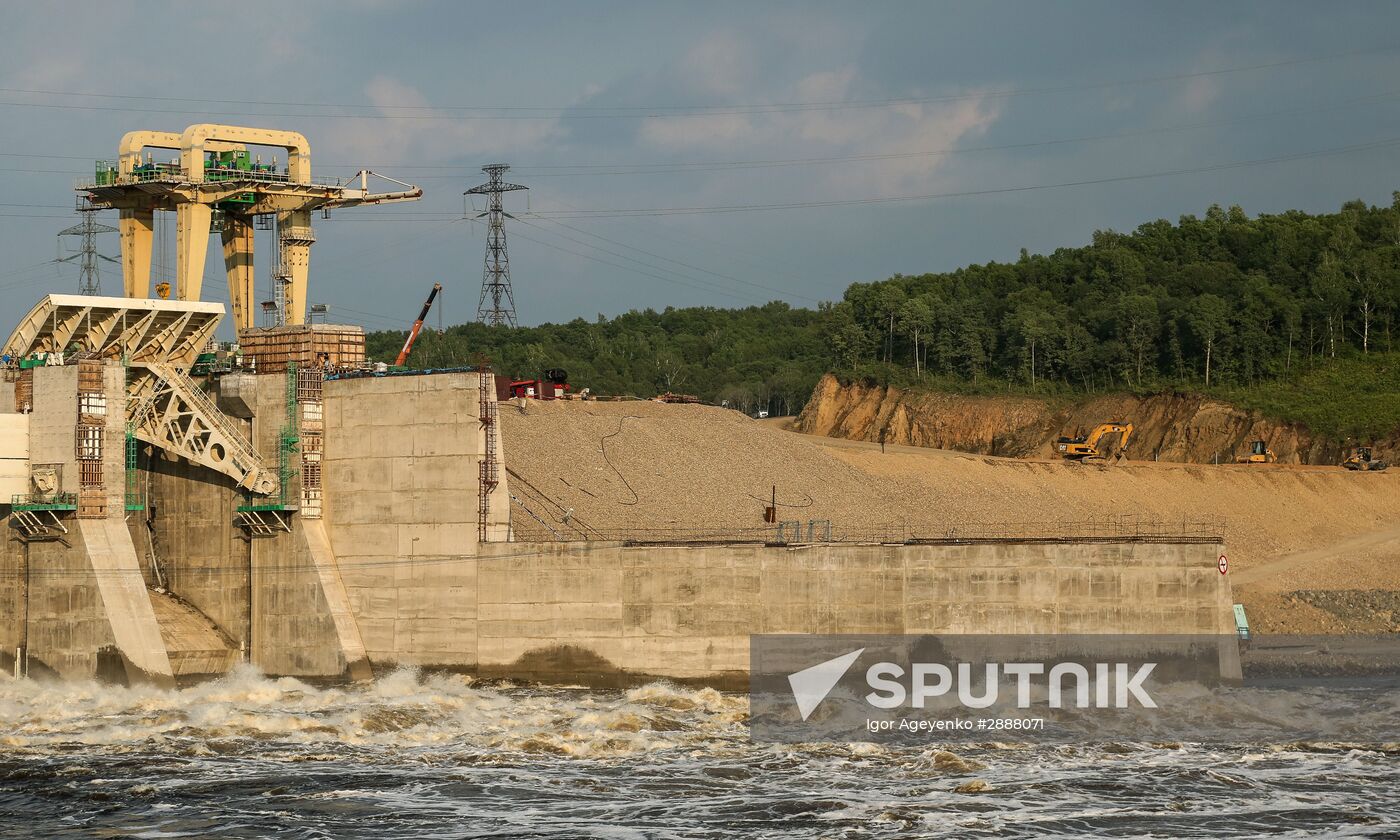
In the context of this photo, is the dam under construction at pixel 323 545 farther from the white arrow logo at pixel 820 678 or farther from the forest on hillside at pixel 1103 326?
the forest on hillside at pixel 1103 326

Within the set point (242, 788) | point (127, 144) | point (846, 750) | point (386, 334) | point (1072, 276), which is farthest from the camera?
point (386, 334)

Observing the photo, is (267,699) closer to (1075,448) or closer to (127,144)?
(127,144)

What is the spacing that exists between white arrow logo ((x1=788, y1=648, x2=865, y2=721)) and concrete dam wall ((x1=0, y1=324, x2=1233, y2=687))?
1.19 metres

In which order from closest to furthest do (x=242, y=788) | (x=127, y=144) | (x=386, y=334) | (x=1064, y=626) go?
(x=242, y=788)
(x=1064, y=626)
(x=127, y=144)
(x=386, y=334)

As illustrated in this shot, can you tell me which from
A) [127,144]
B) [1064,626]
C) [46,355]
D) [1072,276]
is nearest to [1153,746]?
[1064,626]

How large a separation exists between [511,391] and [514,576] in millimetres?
28100

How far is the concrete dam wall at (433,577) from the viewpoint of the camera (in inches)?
2176

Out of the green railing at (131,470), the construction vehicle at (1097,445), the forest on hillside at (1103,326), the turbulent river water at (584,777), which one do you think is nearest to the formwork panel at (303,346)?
the green railing at (131,470)

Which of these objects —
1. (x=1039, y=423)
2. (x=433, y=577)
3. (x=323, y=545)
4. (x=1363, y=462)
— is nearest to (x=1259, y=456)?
(x=1363, y=462)

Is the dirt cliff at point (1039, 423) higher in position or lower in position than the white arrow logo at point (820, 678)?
higher

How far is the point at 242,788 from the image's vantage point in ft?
140

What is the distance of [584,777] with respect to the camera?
44.2 meters

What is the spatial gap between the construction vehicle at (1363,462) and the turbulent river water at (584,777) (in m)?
47.3

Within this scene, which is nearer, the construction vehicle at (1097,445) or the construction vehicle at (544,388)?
the construction vehicle at (544,388)
